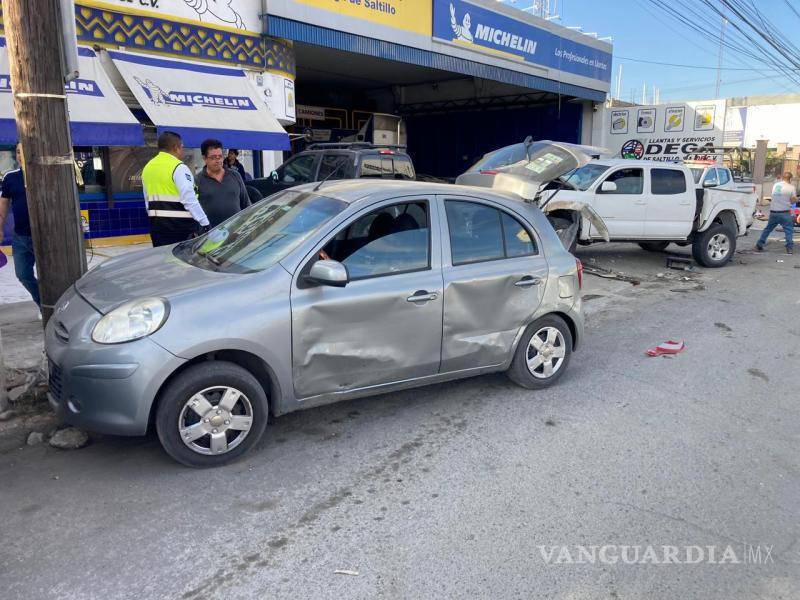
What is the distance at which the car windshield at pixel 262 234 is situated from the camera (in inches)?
158

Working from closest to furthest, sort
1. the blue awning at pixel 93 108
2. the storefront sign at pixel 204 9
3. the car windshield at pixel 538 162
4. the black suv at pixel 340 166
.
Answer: the car windshield at pixel 538 162 → the blue awning at pixel 93 108 → the storefront sign at pixel 204 9 → the black suv at pixel 340 166

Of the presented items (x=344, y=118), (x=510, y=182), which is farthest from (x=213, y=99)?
(x=344, y=118)

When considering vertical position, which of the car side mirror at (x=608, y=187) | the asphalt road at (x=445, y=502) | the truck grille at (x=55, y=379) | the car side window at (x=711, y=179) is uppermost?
the car side window at (x=711, y=179)

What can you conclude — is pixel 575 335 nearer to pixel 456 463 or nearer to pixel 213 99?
pixel 456 463

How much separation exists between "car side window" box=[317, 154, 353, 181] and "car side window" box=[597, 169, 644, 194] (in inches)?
178

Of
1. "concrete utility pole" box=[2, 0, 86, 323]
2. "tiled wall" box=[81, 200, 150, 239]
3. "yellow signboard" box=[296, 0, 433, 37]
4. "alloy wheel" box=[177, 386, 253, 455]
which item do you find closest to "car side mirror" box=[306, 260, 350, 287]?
"alloy wheel" box=[177, 386, 253, 455]

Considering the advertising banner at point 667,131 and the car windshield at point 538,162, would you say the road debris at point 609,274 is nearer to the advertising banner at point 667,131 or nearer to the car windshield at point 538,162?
the car windshield at point 538,162

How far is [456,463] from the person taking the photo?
12.7ft

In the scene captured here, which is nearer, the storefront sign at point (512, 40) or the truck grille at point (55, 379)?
the truck grille at point (55, 379)

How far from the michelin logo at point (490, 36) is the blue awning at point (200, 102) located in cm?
725

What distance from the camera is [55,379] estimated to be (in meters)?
3.67

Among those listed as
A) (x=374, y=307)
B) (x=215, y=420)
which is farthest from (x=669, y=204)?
(x=215, y=420)

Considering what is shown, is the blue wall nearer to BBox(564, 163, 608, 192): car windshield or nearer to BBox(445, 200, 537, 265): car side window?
BBox(564, 163, 608, 192): car windshield

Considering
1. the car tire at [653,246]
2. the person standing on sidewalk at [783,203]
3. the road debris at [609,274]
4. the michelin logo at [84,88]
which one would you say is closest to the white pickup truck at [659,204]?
the road debris at [609,274]
